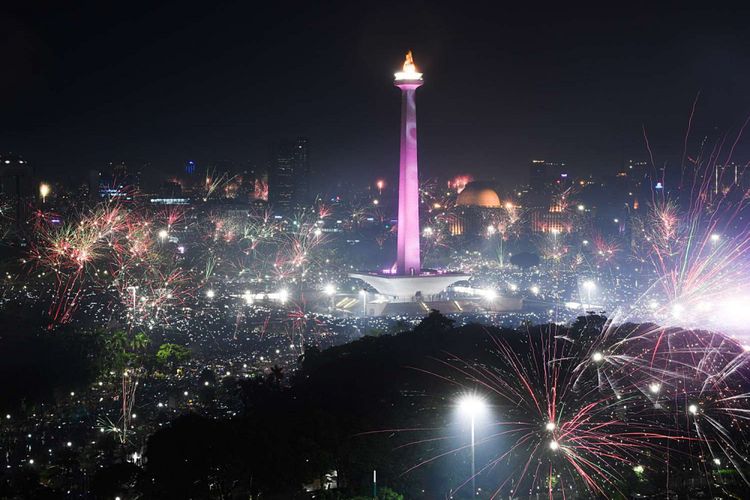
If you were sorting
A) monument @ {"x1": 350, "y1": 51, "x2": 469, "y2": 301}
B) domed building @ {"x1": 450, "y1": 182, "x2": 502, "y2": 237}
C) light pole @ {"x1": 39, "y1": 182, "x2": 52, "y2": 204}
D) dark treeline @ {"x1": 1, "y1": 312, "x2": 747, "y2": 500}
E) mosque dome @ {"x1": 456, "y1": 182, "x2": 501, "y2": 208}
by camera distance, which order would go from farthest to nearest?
mosque dome @ {"x1": 456, "y1": 182, "x2": 501, "y2": 208}, domed building @ {"x1": 450, "y1": 182, "x2": 502, "y2": 237}, light pole @ {"x1": 39, "y1": 182, "x2": 52, "y2": 204}, monument @ {"x1": 350, "y1": 51, "x2": 469, "y2": 301}, dark treeline @ {"x1": 1, "y1": 312, "x2": 747, "y2": 500}

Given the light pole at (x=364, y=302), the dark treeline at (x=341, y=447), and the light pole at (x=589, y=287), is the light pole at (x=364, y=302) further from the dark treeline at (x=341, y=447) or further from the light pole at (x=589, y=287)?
the dark treeline at (x=341, y=447)

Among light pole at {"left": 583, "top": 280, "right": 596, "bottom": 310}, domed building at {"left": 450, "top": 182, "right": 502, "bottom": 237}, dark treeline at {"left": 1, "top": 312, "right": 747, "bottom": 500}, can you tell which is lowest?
dark treeline at {"left": 1, "top": 312, "right": 747, "bottom": 500}

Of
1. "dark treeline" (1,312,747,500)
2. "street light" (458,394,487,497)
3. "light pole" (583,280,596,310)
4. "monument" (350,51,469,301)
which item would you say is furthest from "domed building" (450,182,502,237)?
"street light" (458,394,487,497)

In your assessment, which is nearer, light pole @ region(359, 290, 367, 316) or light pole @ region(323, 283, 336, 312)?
light pole @ region(359, 290, 367, 316)

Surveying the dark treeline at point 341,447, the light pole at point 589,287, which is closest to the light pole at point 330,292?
the light pole at point 589,287

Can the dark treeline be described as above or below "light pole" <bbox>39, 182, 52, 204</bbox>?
below

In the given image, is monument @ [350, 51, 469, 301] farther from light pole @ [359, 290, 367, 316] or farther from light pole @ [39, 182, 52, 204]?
light pole @ [39, 182, 52, 204]

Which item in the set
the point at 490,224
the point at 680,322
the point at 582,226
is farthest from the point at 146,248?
the point at 582,226
